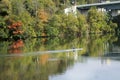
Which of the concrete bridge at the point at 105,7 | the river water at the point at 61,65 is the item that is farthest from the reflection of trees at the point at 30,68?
the concrete bridge at the point at 105,7

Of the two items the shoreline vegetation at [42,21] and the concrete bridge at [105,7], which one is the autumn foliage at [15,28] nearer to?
the shoreline vegetation at [42,21]

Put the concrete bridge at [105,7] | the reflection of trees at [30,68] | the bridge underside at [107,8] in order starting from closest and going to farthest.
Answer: the reflection of trees at [30,68] < the concrete bridge at [105,7] < the bridge underside at [107,8]

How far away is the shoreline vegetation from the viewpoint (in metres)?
74.3

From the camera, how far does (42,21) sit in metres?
81.6

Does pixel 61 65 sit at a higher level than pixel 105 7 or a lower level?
lower

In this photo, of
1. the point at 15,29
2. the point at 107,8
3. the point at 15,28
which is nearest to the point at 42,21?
the point at 15,29

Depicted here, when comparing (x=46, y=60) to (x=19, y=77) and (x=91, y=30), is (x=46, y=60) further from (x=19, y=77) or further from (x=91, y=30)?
(x=91, y=30)

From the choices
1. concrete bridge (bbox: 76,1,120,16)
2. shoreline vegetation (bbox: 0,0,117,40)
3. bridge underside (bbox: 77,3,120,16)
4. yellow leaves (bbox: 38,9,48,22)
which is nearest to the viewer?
shoreline vegetation (bbox: 0,0,117,40)

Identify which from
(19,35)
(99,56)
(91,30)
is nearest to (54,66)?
(99,56)

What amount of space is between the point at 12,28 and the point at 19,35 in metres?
1.83

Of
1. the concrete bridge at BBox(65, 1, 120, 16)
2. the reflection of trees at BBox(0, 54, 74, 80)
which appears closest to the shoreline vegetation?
the concrete bridge at BBox(65, 1, 120, 16)

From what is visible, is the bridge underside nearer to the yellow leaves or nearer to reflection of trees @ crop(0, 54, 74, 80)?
the yellow leaves

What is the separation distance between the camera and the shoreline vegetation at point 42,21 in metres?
74.3

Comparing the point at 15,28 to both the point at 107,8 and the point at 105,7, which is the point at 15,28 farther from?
the point at 107,8
